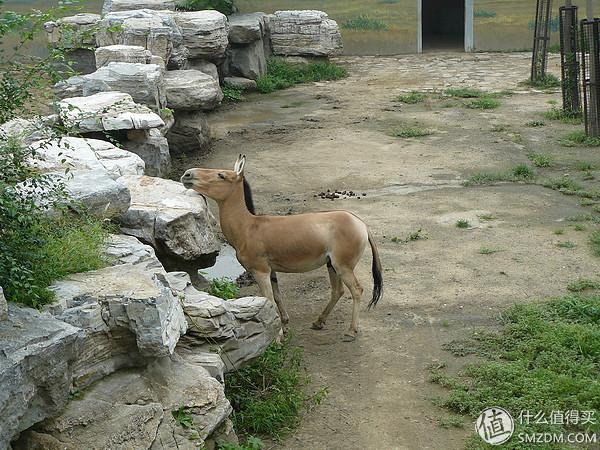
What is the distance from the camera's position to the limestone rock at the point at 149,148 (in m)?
11.5

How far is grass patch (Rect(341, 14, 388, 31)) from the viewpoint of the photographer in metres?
24.6

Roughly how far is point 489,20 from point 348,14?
3.82 m

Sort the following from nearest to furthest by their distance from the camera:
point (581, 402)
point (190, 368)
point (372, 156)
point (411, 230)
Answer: point (190, 368)
point (581, 402)
point (411, 230)
point (372, 156)

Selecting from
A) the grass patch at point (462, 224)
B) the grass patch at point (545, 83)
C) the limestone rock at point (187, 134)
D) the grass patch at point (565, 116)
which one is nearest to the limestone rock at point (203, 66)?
the limestone rock at point (187, 134)

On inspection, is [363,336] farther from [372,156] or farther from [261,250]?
[372,156]

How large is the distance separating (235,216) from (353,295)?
131 cm

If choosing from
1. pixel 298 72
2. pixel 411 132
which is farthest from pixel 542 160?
pixel 298 72

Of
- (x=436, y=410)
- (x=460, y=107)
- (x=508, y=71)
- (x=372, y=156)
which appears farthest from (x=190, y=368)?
(x=508, y=71)

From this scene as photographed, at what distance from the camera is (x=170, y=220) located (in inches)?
318

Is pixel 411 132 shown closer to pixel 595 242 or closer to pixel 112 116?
pixel 595 242

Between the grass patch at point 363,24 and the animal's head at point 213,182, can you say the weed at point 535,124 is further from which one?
the grass patch at point 363,24

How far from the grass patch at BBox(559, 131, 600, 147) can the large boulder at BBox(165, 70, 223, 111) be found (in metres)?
5.73

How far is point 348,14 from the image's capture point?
24641 millimetres

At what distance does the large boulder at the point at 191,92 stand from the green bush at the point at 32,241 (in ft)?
26.2
